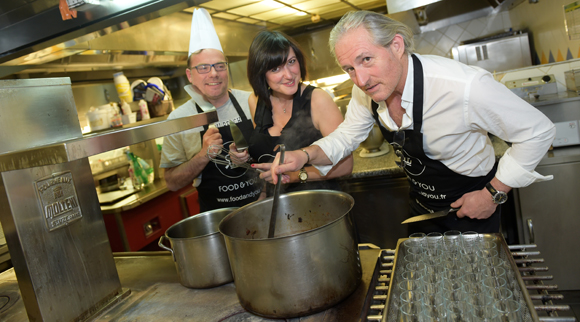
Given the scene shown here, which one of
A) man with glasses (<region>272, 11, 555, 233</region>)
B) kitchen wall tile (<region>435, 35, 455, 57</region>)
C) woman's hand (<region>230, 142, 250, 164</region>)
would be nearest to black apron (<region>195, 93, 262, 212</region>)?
woman's hand (<region>230, 142, 250, 164</region>)

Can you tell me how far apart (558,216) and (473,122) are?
1439mm

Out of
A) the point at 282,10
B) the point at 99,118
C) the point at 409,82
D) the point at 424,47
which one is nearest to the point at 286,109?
the point at 409,82

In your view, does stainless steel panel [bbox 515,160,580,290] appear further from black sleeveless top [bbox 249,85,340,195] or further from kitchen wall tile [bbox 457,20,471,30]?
kitchen wall tile [bbox 457,20,471,30]

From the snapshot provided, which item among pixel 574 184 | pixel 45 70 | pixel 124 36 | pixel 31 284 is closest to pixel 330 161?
pixel 31 284

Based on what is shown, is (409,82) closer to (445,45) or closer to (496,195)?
(496,195)

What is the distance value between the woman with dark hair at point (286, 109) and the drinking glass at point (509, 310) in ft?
3.01

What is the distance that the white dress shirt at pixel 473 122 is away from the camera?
1176mm

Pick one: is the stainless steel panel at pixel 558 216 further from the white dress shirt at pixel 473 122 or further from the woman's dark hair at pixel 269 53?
the woman's dark hair at pixel 269 53

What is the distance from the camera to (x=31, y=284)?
107cm

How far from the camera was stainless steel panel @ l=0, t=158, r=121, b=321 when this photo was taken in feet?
3.49

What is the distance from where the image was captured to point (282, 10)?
4074 mm

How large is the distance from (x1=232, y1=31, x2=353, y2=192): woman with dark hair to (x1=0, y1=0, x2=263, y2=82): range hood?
40cm

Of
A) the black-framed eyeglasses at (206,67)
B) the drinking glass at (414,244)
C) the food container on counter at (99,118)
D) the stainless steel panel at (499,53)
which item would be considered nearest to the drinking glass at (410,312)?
the drinking glass at (414,244)

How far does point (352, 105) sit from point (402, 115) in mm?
230
